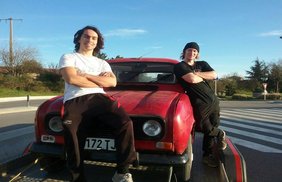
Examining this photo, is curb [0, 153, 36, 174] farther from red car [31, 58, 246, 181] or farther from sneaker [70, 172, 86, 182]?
sneaker [70, 172, 86, 182]

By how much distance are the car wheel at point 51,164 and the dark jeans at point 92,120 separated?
100 centimetres

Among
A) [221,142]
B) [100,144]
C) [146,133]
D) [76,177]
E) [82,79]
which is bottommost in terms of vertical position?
[76,177]

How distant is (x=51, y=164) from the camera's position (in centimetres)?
516

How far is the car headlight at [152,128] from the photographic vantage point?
4.28m

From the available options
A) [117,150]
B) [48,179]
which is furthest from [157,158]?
[48,179]

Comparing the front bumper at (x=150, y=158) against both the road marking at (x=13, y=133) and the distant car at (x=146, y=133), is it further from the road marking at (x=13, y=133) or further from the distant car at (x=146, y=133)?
the road marking at (x=13, y=133)

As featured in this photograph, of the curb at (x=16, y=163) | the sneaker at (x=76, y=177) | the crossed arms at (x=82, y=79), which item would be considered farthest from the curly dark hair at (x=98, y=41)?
the curb at (x=16, y=163)

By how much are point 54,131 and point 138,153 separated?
3.42 ft

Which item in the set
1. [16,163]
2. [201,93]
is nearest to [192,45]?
[201,93]

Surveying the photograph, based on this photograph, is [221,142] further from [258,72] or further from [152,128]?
[258,72]

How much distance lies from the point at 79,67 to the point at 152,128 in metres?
1.03

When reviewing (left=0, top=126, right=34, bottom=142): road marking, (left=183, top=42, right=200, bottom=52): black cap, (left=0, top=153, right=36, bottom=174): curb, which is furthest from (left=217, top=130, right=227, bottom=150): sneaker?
(left=0, top=126, right=34, bottom=142): road marking

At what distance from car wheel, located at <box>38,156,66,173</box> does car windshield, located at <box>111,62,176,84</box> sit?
1.53 metres

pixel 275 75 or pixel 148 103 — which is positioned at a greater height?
pixel 275 75
